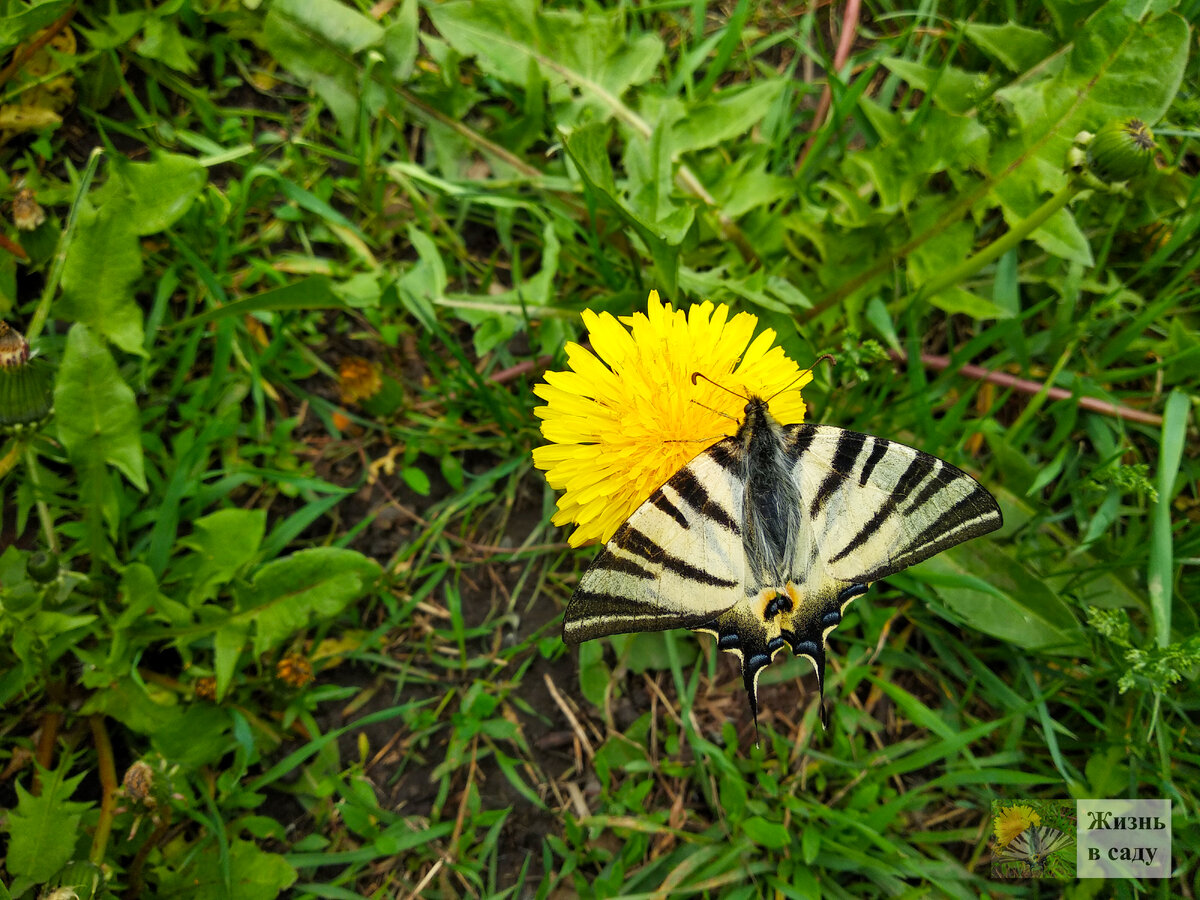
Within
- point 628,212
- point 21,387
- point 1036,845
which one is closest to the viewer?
point 628,212

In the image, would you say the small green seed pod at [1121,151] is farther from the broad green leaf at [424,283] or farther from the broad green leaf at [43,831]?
the broad green leaf at [43,831]

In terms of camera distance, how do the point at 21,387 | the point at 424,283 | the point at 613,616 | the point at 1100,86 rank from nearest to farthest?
the point at 613,616, the point at 21,387, the point at 1100,86, the point at 424,283

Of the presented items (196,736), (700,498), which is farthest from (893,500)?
(196,736)

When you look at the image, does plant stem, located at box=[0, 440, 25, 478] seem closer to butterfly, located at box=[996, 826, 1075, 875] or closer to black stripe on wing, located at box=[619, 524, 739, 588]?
black stripe on wing, located at box=[619, 524, 739, 588]

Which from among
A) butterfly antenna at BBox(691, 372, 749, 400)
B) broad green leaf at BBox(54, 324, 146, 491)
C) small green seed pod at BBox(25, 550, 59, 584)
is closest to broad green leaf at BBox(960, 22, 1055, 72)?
butterfly antenna at BBox(691, 372, 749, 400)

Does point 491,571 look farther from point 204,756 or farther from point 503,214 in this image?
point 503,214

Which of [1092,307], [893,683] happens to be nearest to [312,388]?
[893,683]

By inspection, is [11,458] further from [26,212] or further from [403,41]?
[403,41]

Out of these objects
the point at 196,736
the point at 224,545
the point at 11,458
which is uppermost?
the point at 11,458
